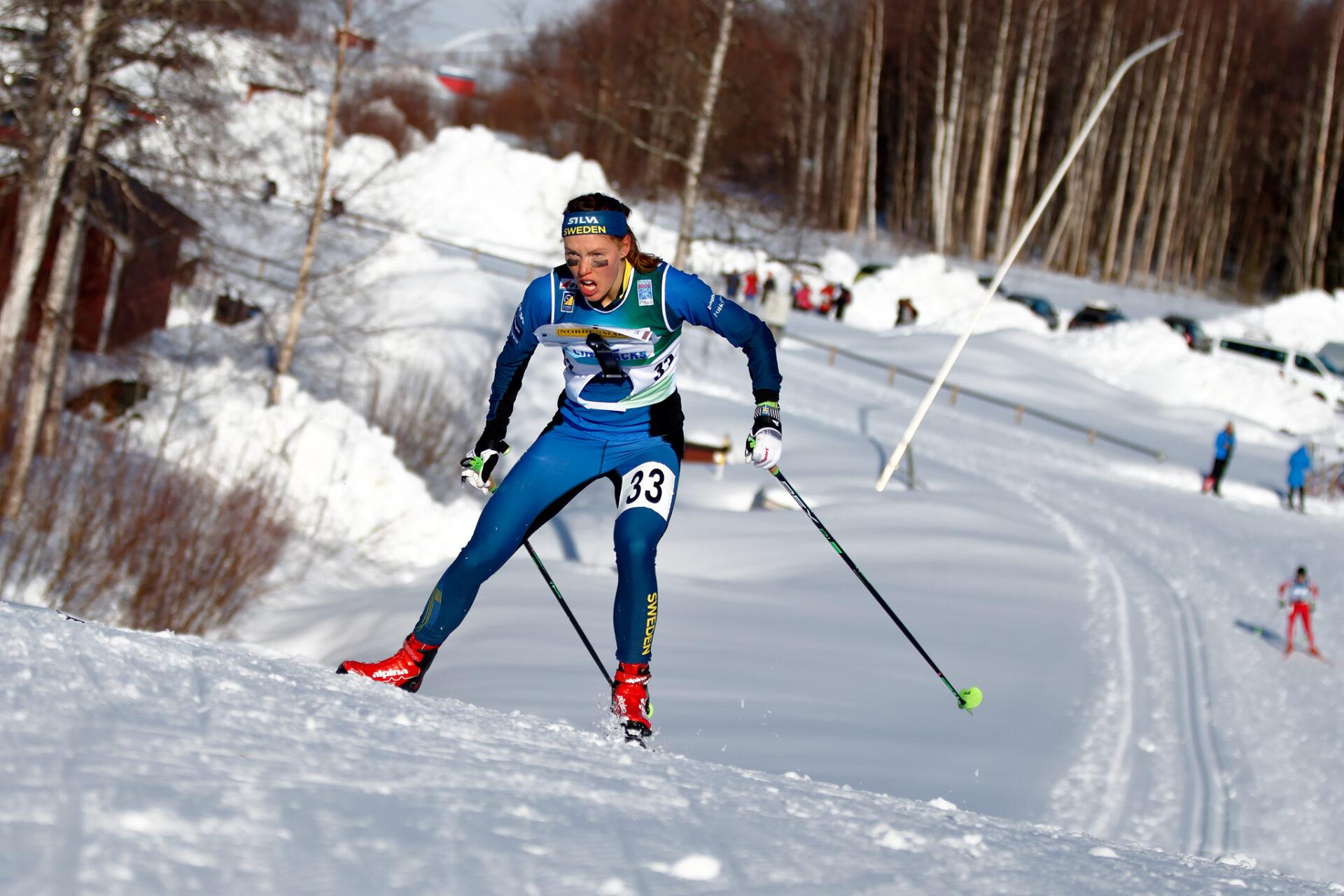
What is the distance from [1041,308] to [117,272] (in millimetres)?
26522

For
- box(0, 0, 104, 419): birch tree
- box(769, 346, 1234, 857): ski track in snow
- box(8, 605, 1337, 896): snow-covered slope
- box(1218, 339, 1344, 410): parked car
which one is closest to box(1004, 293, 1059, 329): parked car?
box(1218, 339, 1344, 410): parked car

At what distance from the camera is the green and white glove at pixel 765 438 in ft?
16.1

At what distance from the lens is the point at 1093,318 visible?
38.1 m

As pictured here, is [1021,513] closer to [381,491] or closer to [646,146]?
[646,146]

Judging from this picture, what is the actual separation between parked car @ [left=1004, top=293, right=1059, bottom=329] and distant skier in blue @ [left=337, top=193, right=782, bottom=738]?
35.9 m

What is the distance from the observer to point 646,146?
19.4 m

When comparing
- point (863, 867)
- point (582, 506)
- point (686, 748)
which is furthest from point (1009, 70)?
point (863, 867)

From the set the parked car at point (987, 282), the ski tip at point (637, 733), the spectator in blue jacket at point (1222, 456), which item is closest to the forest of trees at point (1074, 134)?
the parked car at point (987, 282)

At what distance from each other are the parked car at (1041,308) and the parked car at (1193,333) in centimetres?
317

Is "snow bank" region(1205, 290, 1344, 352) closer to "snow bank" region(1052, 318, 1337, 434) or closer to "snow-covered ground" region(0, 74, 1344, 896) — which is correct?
"snow bank" region(1052, 318, 1337, 434)

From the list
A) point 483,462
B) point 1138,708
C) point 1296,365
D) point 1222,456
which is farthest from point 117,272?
point 1296,365

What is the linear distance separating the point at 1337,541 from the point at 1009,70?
34266 mm

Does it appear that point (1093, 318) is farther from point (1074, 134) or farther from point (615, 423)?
point (615, 423)

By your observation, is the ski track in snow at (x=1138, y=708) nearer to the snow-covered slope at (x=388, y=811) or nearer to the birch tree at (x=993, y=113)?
the snow-covered slope at (x=388, y=811)
